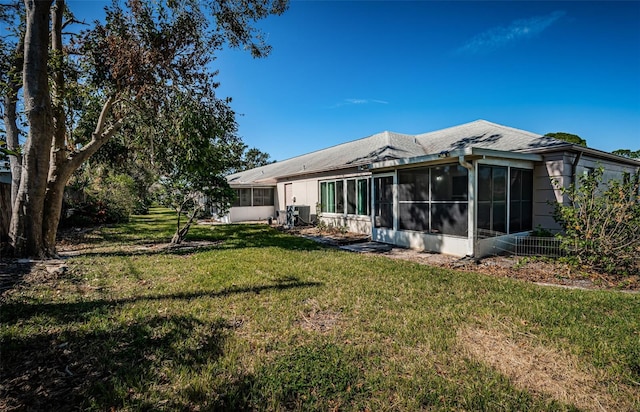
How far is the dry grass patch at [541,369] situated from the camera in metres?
2.34

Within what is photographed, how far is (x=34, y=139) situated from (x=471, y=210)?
419 inches

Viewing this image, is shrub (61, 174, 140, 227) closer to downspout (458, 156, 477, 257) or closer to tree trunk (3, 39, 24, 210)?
tree trunk (3, 39, 24, 210)

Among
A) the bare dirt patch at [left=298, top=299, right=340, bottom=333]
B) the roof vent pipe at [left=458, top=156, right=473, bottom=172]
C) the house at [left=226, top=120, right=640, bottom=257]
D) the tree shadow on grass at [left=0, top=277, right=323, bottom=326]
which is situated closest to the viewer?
the bare dirt patch at [left=298, top=299, right=340, bottom=333]

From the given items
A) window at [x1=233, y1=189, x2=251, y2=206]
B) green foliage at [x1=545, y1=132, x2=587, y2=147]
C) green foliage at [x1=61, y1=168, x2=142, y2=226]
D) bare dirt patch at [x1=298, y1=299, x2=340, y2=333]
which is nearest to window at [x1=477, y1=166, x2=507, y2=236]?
bare dirt patch at [x1=298, y1=299, x2=340, y2=333]

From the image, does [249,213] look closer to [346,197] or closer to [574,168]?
[346,197]

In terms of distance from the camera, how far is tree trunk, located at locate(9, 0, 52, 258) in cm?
628


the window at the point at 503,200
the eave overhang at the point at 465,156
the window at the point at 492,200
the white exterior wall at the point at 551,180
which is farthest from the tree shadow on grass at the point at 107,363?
the white exterior wall at the point at 551,180

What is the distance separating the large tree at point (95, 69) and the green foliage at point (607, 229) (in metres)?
9.85

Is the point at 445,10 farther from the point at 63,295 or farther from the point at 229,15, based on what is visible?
the point at 63,295

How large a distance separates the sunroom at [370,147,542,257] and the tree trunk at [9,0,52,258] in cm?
898

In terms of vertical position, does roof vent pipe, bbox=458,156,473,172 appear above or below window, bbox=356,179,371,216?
above

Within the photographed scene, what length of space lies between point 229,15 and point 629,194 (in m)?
11.2

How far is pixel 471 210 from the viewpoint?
715 centimetres

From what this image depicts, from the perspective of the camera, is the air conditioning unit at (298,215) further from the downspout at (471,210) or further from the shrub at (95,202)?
the shrub at (95,202)
